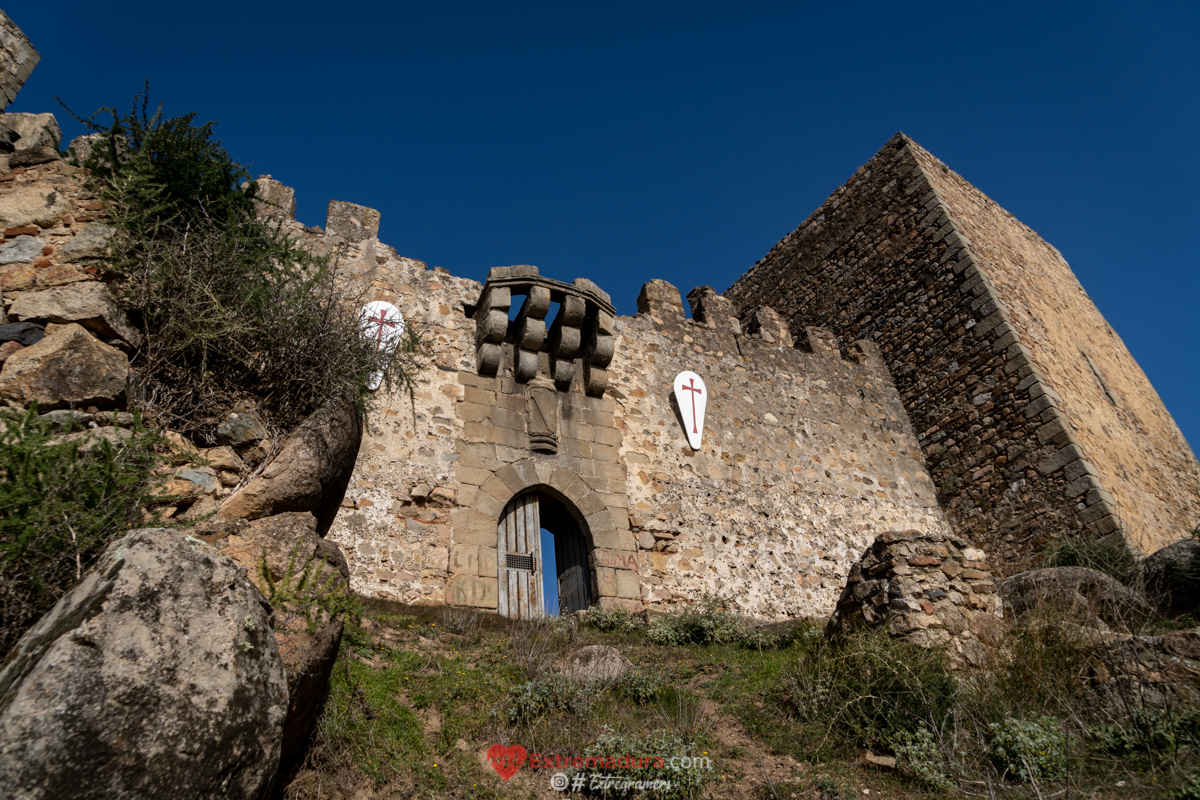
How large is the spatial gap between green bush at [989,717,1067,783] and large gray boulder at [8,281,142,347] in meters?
4.64

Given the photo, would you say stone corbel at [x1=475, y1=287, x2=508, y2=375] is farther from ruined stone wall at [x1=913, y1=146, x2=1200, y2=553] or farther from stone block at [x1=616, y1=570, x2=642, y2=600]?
ruined stone wall at [x1=913, y1=146, x2=1200, y2=553]

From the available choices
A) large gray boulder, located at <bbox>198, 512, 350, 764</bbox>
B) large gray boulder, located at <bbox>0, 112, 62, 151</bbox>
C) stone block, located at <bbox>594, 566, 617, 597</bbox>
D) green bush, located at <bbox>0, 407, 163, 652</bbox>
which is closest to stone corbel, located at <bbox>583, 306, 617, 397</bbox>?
stone block, located at <bbox>594, 566, 617, 597</bbox>

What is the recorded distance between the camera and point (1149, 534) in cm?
920

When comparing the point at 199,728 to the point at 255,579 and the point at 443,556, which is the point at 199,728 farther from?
the point at 443,556

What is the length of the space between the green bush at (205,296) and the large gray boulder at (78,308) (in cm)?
11

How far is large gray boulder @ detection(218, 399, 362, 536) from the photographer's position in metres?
3.17

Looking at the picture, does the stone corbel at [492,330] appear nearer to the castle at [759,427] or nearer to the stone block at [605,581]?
the castle at [759,427]

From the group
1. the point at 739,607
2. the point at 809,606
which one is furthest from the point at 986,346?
the point at 739,607

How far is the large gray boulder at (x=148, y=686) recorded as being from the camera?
6.15 ft

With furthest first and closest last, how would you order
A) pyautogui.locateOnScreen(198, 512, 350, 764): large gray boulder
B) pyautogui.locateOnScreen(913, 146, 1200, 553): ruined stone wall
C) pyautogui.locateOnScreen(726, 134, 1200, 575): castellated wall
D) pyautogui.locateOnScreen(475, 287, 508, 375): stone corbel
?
pyautogui.locateOnScreen(913, 146, 1200, 553): ruined stone wall, pyautogui.locateOnScreen(726, 134, 1200, 575): castellated wall, pyautogui.locateOnScreen(475, 287, 508, 375): stone corbel, pyautogui.locateOnScreen(198, 512, 350, 764): large gray boulder

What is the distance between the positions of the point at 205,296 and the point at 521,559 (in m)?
4.11

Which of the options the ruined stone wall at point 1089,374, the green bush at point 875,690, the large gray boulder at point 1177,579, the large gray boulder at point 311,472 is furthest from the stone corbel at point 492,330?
the ruined stone wall at point 1089,374

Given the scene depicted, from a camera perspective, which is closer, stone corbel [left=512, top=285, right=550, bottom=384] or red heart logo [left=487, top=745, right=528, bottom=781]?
red heart logo [left=487, top=745, right=528, bottom=781]

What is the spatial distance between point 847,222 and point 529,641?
32.0 feet
